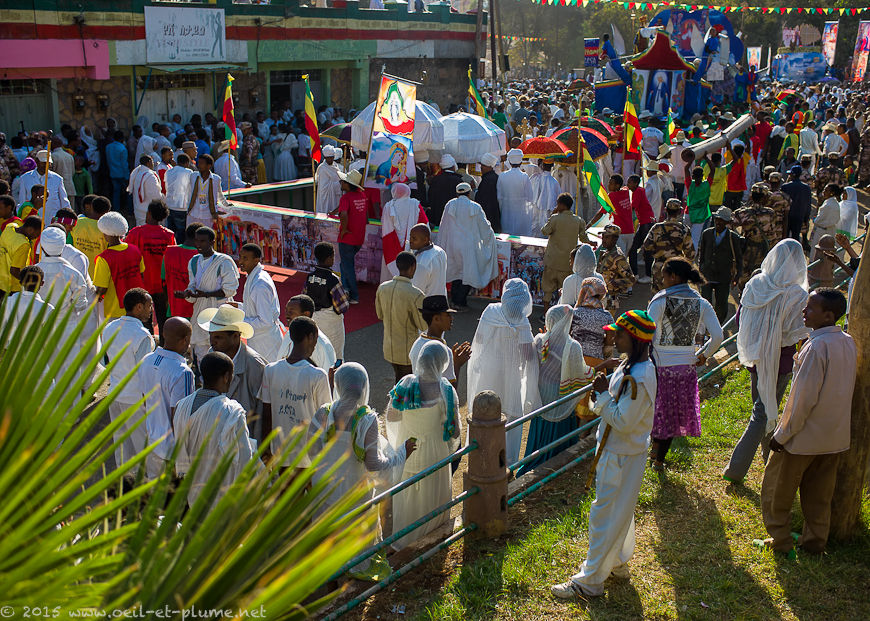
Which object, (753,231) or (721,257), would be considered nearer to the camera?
(721,257)

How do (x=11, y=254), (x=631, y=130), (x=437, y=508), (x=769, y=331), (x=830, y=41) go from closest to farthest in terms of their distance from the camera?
(x=437, y=508)
(x=769, y=331)
(x=11, y=254)
(x=631, y=130)
(x=830, y=41)

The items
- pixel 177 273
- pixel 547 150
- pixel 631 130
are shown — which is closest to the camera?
pixel 177 273

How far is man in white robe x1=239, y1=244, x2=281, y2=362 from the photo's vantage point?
24.0ft

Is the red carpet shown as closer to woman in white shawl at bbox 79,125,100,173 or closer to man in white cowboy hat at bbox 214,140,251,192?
man in white cowboy hat at bbox 214,140,251,192

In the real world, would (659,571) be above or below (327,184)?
below

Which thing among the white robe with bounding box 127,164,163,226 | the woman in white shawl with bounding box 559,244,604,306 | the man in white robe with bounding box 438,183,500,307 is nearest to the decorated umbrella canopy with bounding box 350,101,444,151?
the white robe with bounding box 127,164,163,226

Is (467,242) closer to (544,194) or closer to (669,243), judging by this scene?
(669,243)

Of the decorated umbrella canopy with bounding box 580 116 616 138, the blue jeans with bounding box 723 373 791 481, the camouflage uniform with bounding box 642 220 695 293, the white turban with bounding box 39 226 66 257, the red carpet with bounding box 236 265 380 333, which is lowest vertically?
the red carpet with bounding box 236 265 380 333

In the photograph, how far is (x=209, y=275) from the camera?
7.87m

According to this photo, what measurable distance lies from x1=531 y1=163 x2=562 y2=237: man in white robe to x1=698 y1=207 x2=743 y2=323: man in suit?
405 centimetres

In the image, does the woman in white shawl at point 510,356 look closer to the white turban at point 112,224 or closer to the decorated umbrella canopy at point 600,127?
the white turban at point 112,224

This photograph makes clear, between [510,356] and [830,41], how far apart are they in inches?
2033

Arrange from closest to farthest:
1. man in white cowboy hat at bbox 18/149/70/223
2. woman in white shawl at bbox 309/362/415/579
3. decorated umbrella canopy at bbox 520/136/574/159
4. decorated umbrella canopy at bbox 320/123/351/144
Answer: woman in white shawl at bbox 309/362/415/579 → man in white cowboy hat at bbox 18/149/70/223 → decorated umbrella canopy at bbox 520/136/574/159 → decorated umbrella canopy at bbox 320/123/351/144

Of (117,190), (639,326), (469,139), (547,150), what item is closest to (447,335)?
(547,150)
